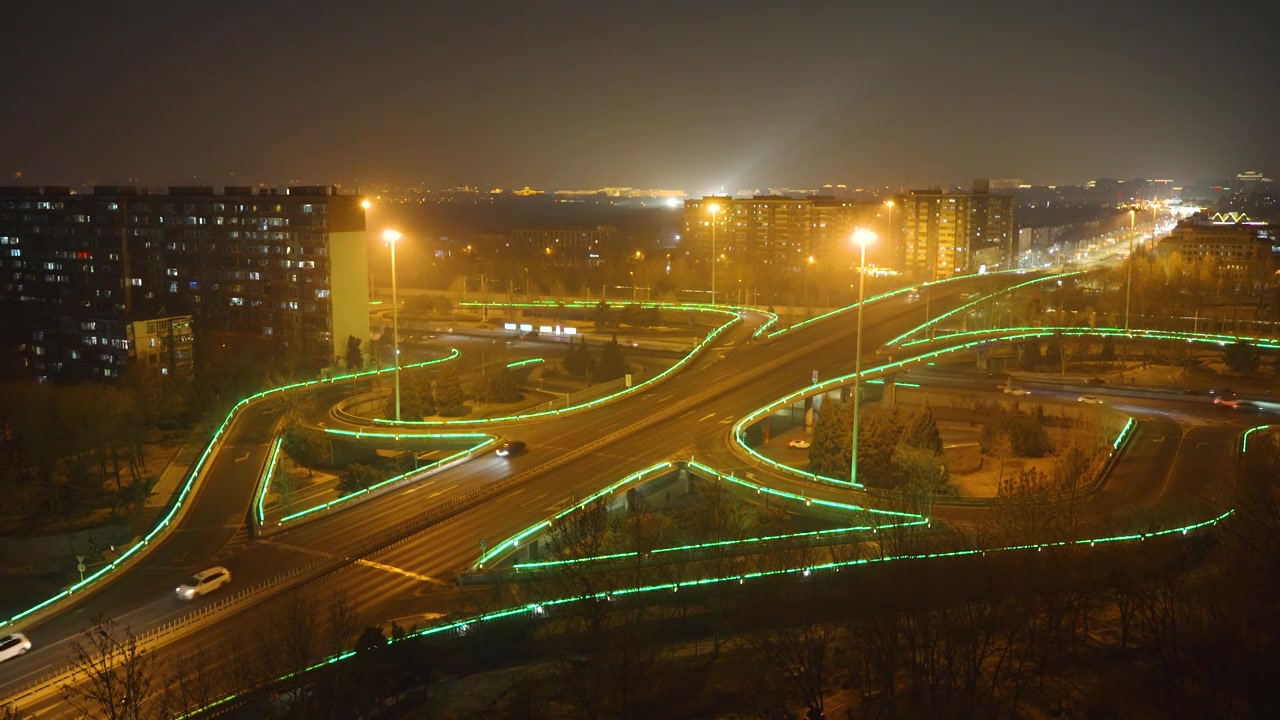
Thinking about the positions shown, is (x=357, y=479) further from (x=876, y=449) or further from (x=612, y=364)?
(x=612, y=364)

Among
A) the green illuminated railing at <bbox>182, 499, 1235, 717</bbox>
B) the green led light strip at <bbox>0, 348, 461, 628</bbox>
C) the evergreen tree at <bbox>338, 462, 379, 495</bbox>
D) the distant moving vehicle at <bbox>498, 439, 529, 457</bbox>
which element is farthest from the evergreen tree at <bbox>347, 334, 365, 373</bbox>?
the green illuminated railing at <bbox>182, 499, 1235, 717</bbox>

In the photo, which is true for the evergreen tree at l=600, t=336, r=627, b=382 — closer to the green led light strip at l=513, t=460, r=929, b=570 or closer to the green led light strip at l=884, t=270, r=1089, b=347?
the green led light strip at l=884, t=270, r=1089, b=347

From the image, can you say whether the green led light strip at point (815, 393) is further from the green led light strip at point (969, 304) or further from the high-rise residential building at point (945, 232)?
the high-rise residential building at point (945, 232)

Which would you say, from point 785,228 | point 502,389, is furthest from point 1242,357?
point 785,228

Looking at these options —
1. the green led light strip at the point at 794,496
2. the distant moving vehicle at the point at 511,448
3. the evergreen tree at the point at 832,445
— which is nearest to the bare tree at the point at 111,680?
the distant moving vehicle at the point at 511,448

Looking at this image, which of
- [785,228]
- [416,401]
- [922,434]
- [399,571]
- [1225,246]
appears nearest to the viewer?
[399,571]

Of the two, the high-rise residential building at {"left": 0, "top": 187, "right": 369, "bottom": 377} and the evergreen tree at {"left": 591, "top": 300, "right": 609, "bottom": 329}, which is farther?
the evergreen tree at {"left": 591, "top": 300, "right": 609, "bottom": 329}
